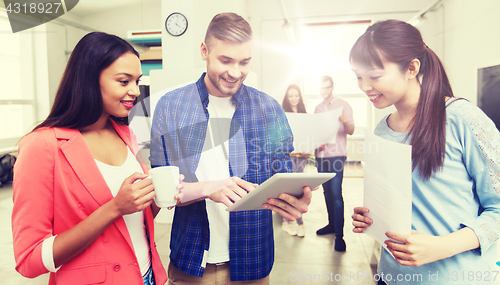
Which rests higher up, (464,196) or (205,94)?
(205,94)

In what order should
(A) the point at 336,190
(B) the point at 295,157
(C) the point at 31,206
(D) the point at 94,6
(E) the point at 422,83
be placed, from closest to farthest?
1. (C) the point at 31,206
2. (E) the point at 422,83
3. (D) the point at 94,6
4. (A) the point at 336,190
5. (B) the point at 295,157

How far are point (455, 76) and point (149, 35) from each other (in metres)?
4.49

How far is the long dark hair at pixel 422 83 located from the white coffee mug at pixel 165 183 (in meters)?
0.62

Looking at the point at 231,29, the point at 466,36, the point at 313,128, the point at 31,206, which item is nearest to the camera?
the point at 31,206

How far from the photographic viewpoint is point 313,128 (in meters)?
2.14

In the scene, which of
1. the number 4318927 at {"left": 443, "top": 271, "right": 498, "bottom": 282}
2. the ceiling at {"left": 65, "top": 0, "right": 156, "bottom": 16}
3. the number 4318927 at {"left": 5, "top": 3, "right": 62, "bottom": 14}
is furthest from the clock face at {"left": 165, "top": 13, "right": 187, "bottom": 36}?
the number 4318927 at {"left": 443, "top": 271, "right": 498, "bottom": 282}

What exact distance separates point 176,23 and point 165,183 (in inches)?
90.6

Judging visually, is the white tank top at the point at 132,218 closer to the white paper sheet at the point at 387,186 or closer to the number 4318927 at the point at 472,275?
the white paper sheet at the point at 387,186

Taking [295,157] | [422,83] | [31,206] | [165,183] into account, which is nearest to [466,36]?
[295,157]

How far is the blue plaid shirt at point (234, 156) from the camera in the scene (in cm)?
94

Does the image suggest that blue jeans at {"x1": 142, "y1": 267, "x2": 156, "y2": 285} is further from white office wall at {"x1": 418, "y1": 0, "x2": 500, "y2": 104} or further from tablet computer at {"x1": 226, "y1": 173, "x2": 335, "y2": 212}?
white office wall at {"x1": 418, "y1": 0, "x2": 500, "y2": 104}

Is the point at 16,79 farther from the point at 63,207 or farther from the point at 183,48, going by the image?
the point at 63,207

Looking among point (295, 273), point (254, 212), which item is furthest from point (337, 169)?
point (254, 212)

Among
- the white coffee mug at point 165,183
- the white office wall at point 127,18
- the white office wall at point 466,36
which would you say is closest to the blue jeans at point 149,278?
Answer: the white coffee mug at point 165,183
